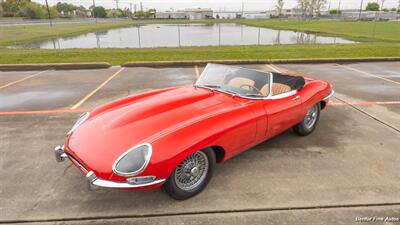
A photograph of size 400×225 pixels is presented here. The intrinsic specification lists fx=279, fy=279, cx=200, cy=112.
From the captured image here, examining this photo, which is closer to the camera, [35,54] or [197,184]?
[197,184]

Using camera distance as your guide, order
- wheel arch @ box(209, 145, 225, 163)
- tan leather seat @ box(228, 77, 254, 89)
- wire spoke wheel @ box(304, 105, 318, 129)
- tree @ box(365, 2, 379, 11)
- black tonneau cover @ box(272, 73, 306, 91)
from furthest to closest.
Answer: tree @ box(365, 2, 379, 11), wire spoke wheel @ box(304, 105, 318, 129), black tonneau cover @ box(272, 73, 306, 91), tan leather seat @ box(228, 77, 254, 89), wheel arch @ box(209, 145, 225, 163)

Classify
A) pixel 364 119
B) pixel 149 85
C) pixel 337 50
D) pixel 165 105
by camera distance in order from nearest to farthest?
1. pixel 165 105
2. pixel 364 119
3. pixel 149 85
4. pixel 337 50

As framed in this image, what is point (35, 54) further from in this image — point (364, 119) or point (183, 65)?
point (364, 119)

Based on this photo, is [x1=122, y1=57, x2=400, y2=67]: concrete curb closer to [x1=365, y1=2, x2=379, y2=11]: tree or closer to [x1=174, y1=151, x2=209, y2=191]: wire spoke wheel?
[x1=174, y1=151, x2=209, y2=191]: wire spoke wheel

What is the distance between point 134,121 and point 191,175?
87cm

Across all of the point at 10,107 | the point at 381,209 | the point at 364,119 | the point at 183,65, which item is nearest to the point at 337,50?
the point at 183,65

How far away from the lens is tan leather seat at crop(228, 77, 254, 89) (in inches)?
154

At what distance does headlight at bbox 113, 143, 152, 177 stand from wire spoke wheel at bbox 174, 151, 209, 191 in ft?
1.33

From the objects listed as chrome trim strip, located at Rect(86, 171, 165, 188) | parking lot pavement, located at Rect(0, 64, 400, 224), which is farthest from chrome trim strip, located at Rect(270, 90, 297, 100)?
chrome trim strip, located at Rect(86, 171, 165, 188)

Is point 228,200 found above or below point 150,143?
below

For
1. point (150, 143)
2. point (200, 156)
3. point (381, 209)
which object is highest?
point (150, 143)

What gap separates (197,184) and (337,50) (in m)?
13.9

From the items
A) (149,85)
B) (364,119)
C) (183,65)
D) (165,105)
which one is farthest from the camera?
(183,65)

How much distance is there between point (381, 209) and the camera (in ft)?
9.39
